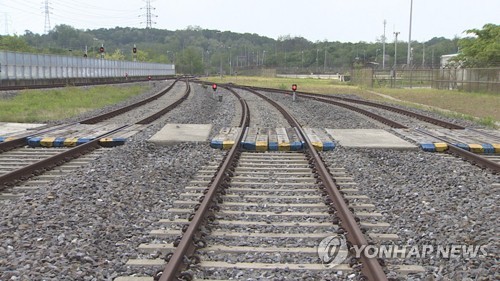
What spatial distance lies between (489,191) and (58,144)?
8560mm

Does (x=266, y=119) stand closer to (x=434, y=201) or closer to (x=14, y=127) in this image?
(x=14, y=127)

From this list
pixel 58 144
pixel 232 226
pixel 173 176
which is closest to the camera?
pixel 232 226

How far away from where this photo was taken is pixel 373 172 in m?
8.62

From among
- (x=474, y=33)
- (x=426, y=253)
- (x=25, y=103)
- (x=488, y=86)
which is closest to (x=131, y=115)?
(x=25, y=103)

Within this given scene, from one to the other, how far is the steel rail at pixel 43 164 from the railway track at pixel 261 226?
2656mm

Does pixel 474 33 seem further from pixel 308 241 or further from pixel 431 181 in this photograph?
pixel 308 241

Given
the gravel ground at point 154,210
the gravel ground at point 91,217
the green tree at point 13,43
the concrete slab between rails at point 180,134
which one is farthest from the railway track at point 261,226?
the green tree at point 13,43

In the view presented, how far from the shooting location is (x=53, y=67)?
44.9 meters

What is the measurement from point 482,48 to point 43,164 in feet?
150

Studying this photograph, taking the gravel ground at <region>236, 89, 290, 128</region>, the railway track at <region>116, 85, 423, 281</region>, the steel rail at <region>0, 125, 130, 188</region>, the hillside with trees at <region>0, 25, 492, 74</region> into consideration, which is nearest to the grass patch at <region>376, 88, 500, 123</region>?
the gravel ground at <region>236, 89, 290, 128</region>

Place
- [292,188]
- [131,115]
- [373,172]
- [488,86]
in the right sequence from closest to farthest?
[292,188] < [373,172] < [131,115] < [488,86]

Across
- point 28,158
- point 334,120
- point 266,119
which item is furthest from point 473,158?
point 266,119

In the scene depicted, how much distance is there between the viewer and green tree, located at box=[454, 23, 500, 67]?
4341 cm

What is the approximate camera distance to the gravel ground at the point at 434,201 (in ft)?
14.8
